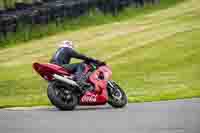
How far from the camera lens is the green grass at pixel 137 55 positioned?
19047mm

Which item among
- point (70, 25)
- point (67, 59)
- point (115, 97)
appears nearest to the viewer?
point (67, 59)

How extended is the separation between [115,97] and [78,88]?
0.77m

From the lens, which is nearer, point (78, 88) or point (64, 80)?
point (64, 80)

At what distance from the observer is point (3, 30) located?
2844 centimetres

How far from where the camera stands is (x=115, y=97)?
15445mm

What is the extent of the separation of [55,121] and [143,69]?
411 inches

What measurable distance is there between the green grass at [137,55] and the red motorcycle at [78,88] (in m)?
1.68

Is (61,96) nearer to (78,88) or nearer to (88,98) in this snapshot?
(78,88)

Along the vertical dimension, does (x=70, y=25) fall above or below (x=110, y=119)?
below

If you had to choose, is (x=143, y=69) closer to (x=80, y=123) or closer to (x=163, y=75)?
(x=163, y=75)

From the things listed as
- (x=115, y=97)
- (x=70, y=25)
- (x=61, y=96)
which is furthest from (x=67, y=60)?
(x=70, y=25)

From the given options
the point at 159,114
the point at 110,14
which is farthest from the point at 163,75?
the point at 110,14

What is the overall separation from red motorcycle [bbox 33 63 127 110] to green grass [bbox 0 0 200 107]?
5.52ft

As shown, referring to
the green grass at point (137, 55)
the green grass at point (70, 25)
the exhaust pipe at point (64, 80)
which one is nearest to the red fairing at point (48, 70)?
the exhaust pipe at point (64, 80)
